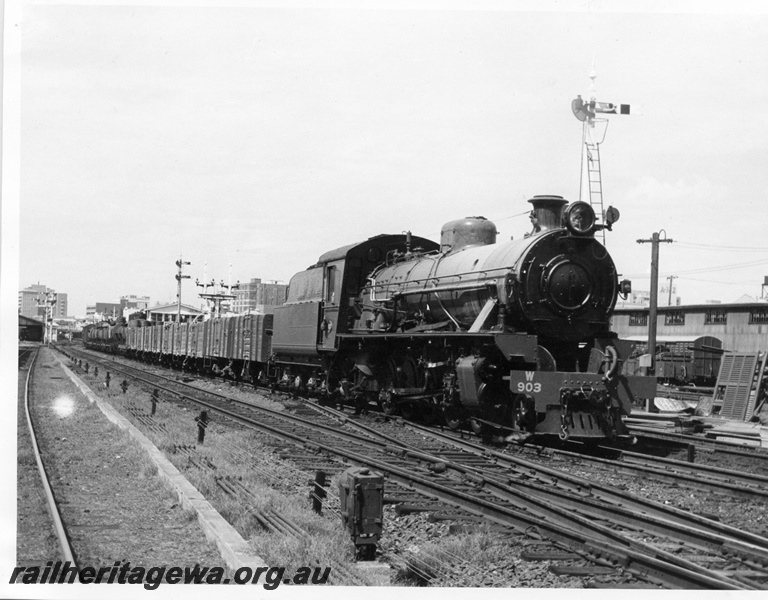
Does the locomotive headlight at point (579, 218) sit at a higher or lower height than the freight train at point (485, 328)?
higher

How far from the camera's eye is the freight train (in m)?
11.0

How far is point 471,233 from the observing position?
1412 centimetres

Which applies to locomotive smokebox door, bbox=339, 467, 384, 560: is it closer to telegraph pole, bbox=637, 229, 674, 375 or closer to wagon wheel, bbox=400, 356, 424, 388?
wagon wheel, bbox=400, 356, 424, 388

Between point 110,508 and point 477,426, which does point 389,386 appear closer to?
point 477,426

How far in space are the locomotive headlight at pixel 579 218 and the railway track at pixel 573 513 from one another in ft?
11.8

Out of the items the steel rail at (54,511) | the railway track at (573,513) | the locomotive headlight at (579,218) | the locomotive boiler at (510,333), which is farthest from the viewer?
the locomotive headlight at (579,218)

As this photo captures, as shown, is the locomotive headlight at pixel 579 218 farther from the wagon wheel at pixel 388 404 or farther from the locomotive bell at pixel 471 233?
the wagon wheel at pixel 388 404

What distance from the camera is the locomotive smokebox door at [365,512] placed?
5.95 meters

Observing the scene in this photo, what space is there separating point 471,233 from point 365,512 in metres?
8.84

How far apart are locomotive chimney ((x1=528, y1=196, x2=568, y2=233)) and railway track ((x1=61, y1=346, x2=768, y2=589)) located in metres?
3.62

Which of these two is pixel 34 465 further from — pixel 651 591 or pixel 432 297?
pixel 651 591

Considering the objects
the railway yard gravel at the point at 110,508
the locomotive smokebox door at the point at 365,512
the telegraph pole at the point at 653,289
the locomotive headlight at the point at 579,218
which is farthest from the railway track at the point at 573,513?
the telegraph pole at the point at 653,289

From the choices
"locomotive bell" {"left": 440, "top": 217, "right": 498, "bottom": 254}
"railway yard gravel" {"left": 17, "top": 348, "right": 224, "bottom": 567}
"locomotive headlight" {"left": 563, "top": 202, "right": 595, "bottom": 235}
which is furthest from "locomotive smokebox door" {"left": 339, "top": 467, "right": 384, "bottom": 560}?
"locomotive bell" {"left": 440, "top": 217, "right": 498, "bottom": 254}

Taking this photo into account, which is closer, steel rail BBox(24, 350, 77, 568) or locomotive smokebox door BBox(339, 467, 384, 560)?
locomotive smokebox door BBox(339, 467, 384, 560)
